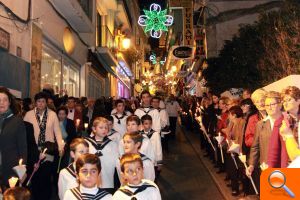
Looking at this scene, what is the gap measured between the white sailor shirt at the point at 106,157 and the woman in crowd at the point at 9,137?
41.9 inches

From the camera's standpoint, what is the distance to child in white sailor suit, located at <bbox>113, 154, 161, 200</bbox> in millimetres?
4496

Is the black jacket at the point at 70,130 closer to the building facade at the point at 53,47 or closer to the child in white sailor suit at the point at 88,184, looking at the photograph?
the building facade at the point at 53,47

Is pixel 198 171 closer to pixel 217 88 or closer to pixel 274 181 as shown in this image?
pixel 217 88

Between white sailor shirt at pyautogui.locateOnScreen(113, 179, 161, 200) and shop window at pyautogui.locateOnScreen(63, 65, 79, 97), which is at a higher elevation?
shop window at pyautogui.locateOnScreen(63, 65, 79, 97)

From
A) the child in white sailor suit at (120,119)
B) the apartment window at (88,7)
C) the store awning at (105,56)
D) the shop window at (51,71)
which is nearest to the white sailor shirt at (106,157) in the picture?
the child in white sailor suit at (120,119)

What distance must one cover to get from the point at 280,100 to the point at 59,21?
1091 centimetres

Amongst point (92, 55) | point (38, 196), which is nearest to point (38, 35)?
point (38, 196)

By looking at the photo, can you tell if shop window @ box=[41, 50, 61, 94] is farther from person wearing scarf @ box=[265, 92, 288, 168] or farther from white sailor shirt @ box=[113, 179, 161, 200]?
white sailor shirt @ box=[113, 179, 161, 200]

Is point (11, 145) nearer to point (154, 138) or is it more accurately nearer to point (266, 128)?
point (154, 138)

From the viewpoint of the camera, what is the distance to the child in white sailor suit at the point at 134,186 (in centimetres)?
450

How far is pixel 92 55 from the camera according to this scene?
73.3 ft

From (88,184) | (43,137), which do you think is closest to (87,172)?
(88,184)

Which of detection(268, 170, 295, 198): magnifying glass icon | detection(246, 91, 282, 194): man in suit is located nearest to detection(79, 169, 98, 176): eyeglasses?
detection(268, 170, 295, 198): magnifying glass icon

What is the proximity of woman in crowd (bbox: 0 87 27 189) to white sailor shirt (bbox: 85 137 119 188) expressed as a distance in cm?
106
